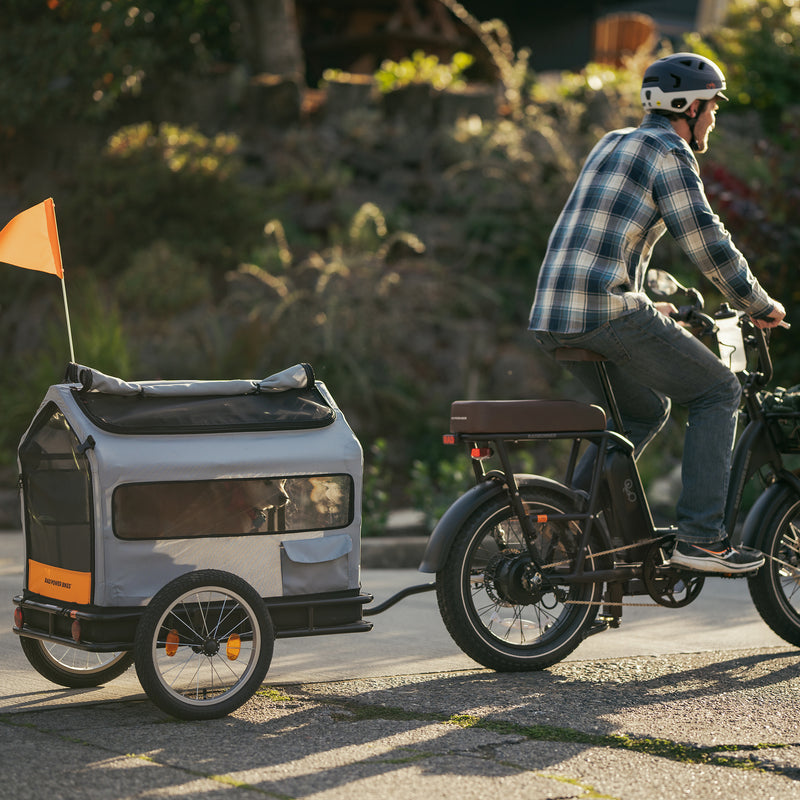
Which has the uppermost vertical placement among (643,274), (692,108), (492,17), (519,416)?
(492,17)

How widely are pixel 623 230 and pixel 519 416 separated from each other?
79 centimetres

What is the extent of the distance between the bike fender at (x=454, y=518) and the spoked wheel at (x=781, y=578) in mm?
1038

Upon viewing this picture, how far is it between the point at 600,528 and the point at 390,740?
139 cm

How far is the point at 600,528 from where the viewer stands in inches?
187

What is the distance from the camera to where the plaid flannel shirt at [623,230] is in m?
4.69

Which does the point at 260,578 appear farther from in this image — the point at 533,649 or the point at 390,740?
the point at 533,649

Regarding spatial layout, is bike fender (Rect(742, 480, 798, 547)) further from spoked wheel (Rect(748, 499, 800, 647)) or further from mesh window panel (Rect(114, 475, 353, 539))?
mesh window panel (Rect(114, 475, 353, 539))

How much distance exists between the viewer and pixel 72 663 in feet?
14.5

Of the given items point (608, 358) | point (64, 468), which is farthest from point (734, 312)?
point (64, 468)

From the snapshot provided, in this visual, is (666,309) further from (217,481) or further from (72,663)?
(72,663)

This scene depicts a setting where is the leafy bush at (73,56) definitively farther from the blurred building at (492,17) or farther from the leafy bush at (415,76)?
the blurred building at (492,17)

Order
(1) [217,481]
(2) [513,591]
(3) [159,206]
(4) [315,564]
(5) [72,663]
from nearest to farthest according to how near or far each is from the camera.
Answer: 1. (1) [217,481]
2. (4) [315,564]
3. (5) [72,663]
4. (2) [513,591]
5. (3) [159,206]

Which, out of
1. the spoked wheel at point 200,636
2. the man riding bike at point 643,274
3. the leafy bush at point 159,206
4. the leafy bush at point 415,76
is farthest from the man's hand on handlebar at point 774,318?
the leafy bush at point 415,76

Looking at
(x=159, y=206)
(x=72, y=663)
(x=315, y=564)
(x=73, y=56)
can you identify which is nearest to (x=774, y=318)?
(x=315, y=564)
